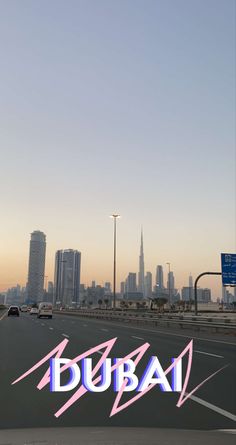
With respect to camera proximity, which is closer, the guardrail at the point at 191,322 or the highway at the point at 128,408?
the highway at the point at 128,408

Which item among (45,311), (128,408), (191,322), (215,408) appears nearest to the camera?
(128,408)

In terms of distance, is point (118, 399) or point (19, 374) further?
Answer: point (19, 374)

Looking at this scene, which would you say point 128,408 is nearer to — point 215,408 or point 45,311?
point 215,408

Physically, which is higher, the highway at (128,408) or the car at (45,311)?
the car at (45,311)

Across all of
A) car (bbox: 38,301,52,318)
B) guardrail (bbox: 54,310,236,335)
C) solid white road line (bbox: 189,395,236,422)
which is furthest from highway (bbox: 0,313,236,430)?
car (bbox: 38,301,52,318)

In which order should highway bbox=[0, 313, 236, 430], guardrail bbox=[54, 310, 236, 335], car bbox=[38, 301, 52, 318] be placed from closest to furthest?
highway bbox=[0, 313, 236, 430] → guardrail bbox=[54, 310, 236, 335] → car bbox=[38, 301, 52, 318]

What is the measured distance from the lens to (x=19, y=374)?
41.3 feet

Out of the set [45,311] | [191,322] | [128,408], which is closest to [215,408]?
[128,408]

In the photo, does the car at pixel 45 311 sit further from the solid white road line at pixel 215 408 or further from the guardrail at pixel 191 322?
the solid white road line at pixel 215 408

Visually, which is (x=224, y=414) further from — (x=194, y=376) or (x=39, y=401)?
(x=194, y=376)

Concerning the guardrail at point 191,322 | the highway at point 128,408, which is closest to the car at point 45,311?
the guardrail at point 191,322

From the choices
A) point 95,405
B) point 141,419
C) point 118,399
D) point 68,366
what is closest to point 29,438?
point 141,419

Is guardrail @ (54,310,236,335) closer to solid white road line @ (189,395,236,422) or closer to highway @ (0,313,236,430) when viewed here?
highway @ (0,313,236,430)

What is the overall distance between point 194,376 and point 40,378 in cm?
368
